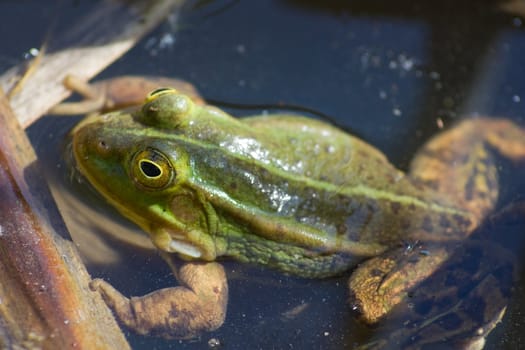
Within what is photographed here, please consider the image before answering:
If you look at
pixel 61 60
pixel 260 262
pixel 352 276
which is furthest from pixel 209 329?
pixel 61 60

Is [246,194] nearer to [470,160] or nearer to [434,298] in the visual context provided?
[434,298]

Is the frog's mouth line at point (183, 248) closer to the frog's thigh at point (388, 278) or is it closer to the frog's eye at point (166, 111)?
the frog's eye at point (166, 111)

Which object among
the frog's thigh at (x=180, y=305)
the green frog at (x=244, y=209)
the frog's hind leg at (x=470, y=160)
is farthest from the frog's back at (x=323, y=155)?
the frog's thigh at (x=180, y=305)

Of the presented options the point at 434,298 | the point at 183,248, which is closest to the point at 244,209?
the point at 183,248

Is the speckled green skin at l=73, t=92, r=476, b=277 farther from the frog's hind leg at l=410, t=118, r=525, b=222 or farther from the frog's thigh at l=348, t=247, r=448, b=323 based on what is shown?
the frog's hind leg at l=410, t=118, r=525, b=222

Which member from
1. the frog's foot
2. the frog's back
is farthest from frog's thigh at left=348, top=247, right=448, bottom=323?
the frog's back
